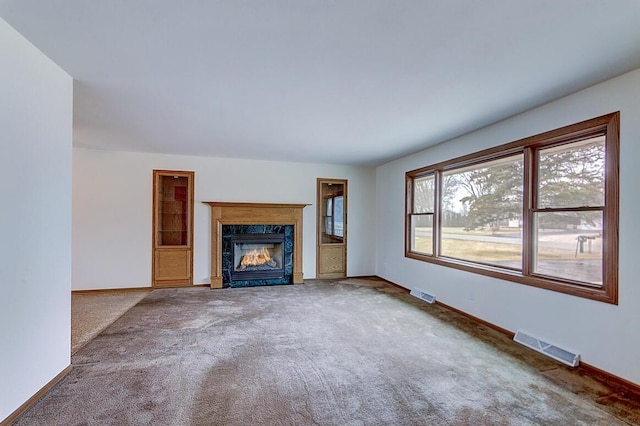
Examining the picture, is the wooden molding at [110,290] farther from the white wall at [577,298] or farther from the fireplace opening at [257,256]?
the white wall at [577,298]

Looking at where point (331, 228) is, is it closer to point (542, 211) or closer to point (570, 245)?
point (542, 211)

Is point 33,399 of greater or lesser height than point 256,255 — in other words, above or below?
below

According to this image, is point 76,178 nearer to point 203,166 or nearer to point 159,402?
point 203,166

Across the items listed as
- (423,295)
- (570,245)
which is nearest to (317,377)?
(570,245)

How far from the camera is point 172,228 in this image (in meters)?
5.87

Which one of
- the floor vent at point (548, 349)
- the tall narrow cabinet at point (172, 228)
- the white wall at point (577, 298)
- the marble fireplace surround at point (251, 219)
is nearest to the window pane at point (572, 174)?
the white wall at point (577, 298)

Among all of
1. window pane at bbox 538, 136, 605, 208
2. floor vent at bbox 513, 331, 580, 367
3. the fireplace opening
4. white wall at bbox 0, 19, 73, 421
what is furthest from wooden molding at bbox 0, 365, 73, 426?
window pane at bbox 538, 136, 605, 208

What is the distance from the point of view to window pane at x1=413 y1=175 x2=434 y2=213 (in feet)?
17.0

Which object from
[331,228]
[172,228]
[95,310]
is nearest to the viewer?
[95,310]

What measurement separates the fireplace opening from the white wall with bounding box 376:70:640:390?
3065 mm

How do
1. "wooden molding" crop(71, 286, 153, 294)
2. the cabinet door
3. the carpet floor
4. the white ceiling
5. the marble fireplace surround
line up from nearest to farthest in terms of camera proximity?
the white ceiling → the carpet floor → "wooden molding" crop(71, 286, 153, 294) → the marble fireplace surround → the cabinet door

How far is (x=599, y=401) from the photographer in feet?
7.38

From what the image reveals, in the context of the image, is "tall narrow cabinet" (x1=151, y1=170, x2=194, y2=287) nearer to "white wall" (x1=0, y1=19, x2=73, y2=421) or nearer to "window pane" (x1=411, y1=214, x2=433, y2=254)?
"white wall" (x1=0, y1=19, x2=73, y2=421)

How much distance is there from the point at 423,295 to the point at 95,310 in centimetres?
485
